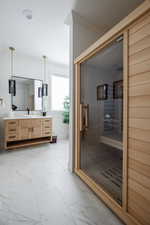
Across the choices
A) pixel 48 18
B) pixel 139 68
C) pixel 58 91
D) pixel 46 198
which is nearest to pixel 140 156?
pixel 139 68

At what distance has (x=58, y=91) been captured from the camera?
14.5 feet

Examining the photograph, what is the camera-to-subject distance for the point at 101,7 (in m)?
1.95

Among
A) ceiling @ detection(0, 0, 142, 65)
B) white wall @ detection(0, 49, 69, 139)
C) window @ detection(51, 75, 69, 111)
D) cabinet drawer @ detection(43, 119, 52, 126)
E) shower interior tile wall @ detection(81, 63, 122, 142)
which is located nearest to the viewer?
shower interior tile wall @ detection(81, 63, 122, 142)

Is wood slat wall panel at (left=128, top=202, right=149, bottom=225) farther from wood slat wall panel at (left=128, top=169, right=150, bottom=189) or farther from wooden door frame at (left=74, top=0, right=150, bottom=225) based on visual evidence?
wood slat wall panel at (left=128, top=169, right=150, bottom=189)

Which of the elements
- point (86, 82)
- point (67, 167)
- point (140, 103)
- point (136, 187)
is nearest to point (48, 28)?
point (86, 82)

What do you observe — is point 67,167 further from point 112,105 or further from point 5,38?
point 5,38

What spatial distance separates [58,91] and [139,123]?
12.1 feet

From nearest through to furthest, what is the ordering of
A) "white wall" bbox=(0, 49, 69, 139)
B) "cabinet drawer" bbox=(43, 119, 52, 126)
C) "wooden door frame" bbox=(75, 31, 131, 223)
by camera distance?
"wooden door frame" bbox=(75, 31, 131, 223), "white wall" bbox=(0, 49, 69, 139), "cabinet drawer" bbox=(43, 119, 52, 126)

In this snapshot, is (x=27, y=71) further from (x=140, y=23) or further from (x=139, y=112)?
(x=139, y=112)

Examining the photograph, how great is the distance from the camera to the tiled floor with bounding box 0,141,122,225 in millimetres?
1186

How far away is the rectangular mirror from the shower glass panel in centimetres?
234

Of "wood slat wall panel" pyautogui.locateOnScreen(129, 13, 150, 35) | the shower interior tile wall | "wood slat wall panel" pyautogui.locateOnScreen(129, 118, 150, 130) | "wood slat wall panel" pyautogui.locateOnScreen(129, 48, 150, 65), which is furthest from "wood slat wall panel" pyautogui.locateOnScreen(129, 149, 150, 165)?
"wood slat wall panel" pyautogui.locateOnScreen(129, 13, 150, 35)

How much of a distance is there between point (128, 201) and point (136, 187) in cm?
20

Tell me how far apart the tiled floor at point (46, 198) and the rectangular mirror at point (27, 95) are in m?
1.80
